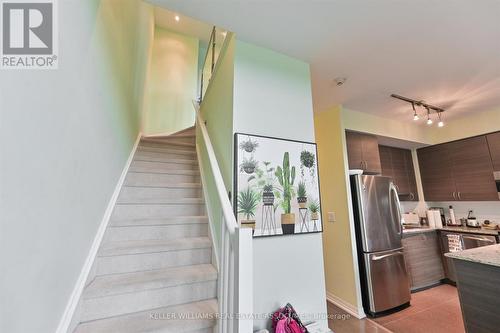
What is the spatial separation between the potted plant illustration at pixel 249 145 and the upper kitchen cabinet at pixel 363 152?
1.86 metres

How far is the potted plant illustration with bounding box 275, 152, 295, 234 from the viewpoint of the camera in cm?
174

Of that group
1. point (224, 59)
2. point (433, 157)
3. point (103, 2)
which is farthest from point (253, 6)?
point (433, 157)

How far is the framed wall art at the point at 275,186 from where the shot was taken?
5.37 ft

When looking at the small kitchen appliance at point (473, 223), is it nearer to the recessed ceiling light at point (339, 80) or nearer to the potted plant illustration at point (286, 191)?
the recessed ceiling light at point (339, 80)

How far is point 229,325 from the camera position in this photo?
1035 millimetres

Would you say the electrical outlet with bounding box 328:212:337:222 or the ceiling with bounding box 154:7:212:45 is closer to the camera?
the electrical outlet with bounding box 328:212:337:222

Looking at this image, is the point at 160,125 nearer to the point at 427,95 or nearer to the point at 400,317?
the point at 427,95

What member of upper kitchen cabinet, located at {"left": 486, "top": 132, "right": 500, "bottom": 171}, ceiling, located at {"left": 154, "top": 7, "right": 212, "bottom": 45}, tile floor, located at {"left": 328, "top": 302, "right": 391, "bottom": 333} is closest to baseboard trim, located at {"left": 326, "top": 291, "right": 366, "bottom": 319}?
tile floor, located at {"left": 328, "top": 302, "right": 391, "bottom": 333}

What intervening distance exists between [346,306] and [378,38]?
9.78ft

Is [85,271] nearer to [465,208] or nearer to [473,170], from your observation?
[473,170]

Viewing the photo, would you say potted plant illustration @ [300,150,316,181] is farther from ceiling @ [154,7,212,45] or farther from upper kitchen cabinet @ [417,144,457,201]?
ceiling @ [154,7,212,45]

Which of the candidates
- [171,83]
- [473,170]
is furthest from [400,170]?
[171,83]

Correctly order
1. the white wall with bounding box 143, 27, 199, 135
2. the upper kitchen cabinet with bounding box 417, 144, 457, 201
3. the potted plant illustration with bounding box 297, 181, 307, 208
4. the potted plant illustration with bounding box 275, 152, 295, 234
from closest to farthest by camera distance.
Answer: the potted plant illustration with bounding box 275, 152, 295, 234, the potted plant illustration with bounding box 297, 181, 307, 208, the upper kitchen cabinet with bounding box 417, 144, 457, 201, the white wall with bounding box 143, 27, 199, 135
